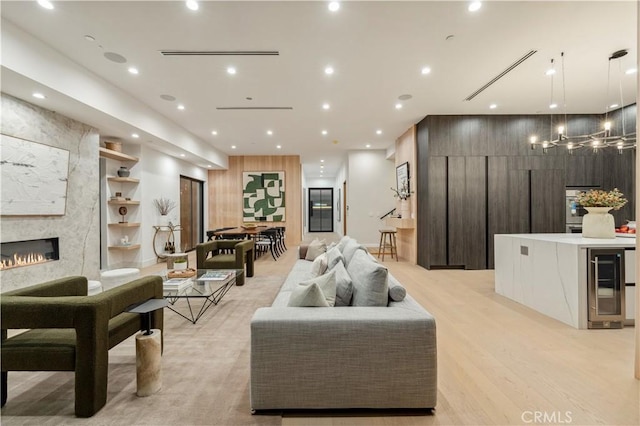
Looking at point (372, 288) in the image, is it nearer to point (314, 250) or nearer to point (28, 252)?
point (314, 250)

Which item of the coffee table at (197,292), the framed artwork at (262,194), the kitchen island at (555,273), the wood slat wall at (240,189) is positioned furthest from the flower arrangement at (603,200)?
the framed artwork at (262,194)

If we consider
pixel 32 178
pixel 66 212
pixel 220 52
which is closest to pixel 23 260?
pixel 66 212

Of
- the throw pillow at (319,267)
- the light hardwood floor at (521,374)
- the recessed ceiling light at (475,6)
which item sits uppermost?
the recessed ceiling light at (475,6)

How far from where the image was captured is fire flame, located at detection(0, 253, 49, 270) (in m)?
3.78

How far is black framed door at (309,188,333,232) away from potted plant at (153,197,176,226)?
9661 millimetres

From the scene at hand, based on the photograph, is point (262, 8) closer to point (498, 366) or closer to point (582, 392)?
point (498, 366)

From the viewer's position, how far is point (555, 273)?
335cm

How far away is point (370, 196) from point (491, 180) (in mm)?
3849

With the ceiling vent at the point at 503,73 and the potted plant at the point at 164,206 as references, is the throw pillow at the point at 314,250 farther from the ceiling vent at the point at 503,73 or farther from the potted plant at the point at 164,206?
the potted plant at the point at 164,206

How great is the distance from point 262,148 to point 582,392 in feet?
29.0

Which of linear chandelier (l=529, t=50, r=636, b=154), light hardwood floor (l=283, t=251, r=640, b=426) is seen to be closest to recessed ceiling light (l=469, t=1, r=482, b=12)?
linear chandelier (l=529, t=50, r=636, b=154)

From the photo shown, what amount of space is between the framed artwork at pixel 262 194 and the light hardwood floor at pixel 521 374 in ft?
25.0

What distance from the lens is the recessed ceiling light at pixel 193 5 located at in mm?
2720

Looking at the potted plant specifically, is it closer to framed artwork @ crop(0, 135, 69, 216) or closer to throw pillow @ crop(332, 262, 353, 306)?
framed artwork @ crop(0, 135, 69, 216)
